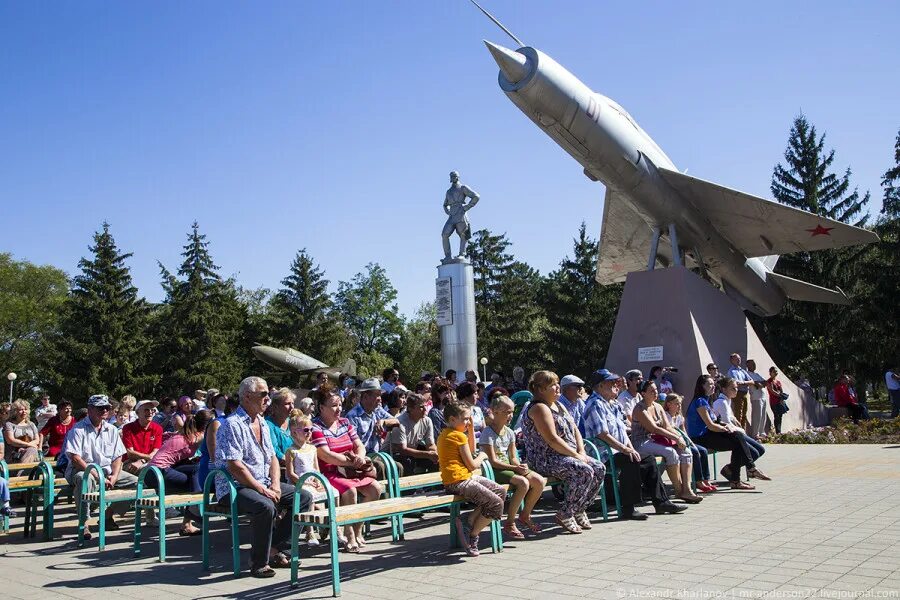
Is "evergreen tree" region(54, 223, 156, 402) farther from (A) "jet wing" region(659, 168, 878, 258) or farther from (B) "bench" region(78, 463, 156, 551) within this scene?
(B) "bench" region(78, 463, 156, 551)

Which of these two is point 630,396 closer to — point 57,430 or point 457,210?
point 57,430

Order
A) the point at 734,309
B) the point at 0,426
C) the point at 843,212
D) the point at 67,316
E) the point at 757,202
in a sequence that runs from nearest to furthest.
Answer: the point at 0,426 → the point at 757,202 → the point at 734,309 → the point at 843,212 → the point at 67,316

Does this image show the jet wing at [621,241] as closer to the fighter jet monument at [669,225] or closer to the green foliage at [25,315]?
the fighter jet monument at [669,225]

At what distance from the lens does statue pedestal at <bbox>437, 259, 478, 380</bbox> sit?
2064 cm

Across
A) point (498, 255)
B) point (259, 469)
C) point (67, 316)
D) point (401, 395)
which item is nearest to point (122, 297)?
point (67, 316)

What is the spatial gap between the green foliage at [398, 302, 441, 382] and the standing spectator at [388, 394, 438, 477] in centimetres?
4288

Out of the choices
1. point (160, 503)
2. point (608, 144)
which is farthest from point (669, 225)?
point (160, 503)

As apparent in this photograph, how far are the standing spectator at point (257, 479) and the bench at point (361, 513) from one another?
17cm

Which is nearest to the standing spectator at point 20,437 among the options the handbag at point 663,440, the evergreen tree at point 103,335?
the handbag at point 663,440

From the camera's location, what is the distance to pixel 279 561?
18.2ft

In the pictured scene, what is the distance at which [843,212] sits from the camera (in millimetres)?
35938

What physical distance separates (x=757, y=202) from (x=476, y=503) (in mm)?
12221

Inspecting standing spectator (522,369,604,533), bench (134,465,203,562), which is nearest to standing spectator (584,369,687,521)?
standing spectator (522,369,604,533)

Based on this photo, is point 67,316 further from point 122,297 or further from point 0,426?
point 0,426
